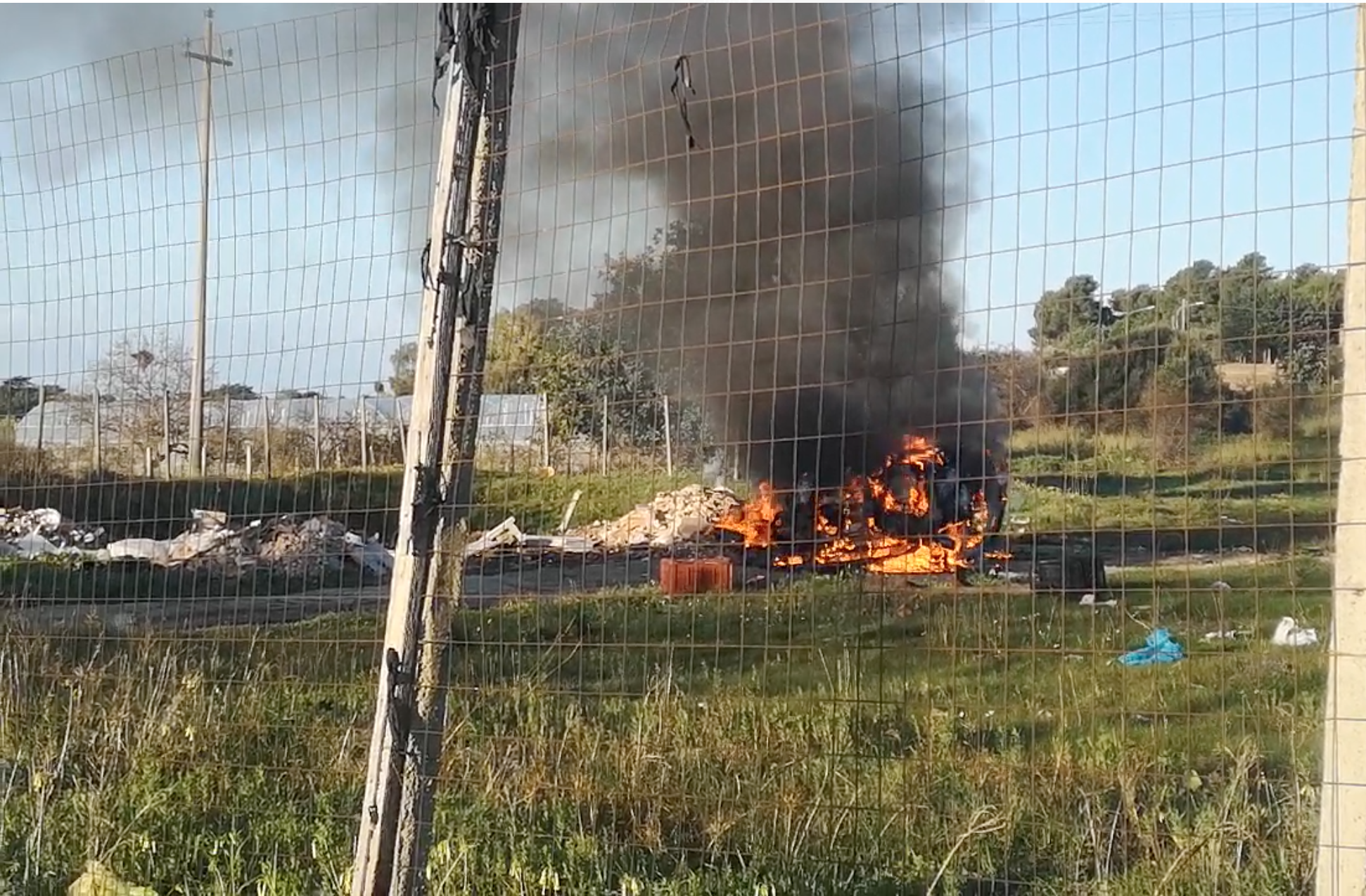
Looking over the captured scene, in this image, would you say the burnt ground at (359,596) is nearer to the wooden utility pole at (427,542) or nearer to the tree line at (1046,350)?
the tree line at (1046,350)

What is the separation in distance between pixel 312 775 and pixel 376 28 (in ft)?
8.25

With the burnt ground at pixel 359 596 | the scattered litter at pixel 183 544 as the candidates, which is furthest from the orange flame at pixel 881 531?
the scattered litter at pixel 183 544

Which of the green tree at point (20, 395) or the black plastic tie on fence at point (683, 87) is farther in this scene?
the green tree at point (20, 395)

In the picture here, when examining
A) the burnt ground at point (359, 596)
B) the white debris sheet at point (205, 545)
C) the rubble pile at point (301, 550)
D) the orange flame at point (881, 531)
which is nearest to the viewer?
the burnt ground at point (359, 596)

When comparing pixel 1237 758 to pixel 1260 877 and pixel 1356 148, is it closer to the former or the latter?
pixel 1260 877

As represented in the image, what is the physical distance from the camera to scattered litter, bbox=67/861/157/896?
4.18 m

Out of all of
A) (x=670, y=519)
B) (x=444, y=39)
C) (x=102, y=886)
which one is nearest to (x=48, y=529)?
(x=102, y=886)

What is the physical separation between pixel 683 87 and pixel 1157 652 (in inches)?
120

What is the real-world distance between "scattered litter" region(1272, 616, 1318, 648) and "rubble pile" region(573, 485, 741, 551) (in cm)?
365

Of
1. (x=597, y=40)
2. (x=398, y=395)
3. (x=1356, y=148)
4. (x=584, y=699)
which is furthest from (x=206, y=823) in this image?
(x=1356, y=148)

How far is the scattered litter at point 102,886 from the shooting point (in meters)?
4.18

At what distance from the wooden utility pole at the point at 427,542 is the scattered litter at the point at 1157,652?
7.27 ft

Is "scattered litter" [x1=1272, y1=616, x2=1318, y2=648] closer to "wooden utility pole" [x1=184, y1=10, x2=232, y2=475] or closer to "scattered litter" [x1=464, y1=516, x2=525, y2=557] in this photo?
"scattered litter" [x1=464, y1=516, x2=525, y2=557]

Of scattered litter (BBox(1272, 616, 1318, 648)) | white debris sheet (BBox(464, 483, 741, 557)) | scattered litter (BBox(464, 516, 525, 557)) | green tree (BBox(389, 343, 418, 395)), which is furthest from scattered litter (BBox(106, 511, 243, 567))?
scattered litter (BBox(1272, 616, 1318, 648))
